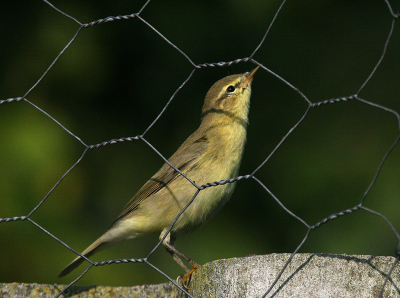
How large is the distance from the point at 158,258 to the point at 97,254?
0.39 meters

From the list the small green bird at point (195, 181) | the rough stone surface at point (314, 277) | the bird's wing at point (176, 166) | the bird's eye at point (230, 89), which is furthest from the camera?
the bird's eye at point (230, 89)

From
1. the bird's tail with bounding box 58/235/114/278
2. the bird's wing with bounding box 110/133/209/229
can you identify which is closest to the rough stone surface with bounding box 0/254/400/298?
the bird's wing with bounding box 110/133/209/229

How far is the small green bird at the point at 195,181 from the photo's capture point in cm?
262

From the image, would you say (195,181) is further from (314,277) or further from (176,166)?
(314,277)

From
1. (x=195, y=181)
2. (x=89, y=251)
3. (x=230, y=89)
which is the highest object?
(x=230, y=89)

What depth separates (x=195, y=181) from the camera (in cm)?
265

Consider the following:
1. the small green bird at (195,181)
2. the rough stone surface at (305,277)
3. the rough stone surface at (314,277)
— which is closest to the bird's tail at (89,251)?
the small green bird at (195,181)

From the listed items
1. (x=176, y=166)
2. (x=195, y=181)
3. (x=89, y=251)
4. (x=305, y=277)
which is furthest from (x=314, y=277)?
(x=89, y=251)

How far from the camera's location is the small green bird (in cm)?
262

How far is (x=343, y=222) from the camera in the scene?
10.3 feet

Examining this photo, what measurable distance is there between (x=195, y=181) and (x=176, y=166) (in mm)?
142

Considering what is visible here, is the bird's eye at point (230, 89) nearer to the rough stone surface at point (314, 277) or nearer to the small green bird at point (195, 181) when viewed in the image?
the small green bird at point (195, 181)

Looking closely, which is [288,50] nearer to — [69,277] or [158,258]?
[158,258]

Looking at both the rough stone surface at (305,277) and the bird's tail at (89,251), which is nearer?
the rough stone surface at (305,277)
